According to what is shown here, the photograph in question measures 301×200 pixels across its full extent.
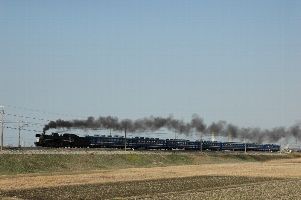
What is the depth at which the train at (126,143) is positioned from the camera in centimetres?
8206

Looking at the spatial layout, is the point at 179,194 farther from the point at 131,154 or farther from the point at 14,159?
the point at 131,154

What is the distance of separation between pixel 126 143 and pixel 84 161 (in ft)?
104

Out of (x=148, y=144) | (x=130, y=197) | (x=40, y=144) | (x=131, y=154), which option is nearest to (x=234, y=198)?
(x=130, y=197)

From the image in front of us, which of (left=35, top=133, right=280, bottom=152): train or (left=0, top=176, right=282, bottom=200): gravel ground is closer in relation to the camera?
(left=0, top=176, right=282, bottom=200): gravel ground

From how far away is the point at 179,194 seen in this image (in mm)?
33438

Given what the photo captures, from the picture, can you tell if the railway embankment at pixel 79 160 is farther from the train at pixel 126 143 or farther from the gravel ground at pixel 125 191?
the gravel ground at pixel 125 191

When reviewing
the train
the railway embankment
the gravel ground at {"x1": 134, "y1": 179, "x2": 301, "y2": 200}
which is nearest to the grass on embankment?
the railway embankment

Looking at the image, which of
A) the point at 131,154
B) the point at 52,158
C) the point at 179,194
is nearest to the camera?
the point at 179,194

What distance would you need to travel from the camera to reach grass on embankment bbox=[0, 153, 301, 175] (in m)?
53.0

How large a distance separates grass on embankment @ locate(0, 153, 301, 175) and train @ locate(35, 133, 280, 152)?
13.7 meters

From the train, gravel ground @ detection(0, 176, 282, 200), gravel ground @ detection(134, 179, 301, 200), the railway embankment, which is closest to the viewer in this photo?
gravel ground @ detection(134, 179, 301, 200)

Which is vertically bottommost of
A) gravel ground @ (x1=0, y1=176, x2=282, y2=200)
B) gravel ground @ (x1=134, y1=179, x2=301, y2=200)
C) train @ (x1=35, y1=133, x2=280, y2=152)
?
gravel ground @ (x1=0, y1=176, x2=282, y2=200)

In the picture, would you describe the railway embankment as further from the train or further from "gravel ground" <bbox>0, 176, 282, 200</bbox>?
"gravel ground" <bbox>0, 176, 282, 200</bbox>

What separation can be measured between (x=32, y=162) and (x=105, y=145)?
34.5 meters
